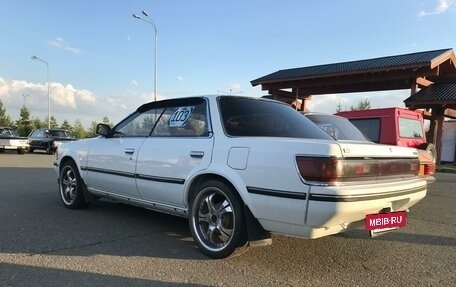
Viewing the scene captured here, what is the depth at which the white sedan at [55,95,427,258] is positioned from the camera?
144 inches

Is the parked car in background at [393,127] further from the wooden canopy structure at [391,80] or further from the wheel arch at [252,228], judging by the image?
the wooden canopy structure at [391,80]

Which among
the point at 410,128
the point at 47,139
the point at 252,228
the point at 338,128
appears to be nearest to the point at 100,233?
the point at 252,228

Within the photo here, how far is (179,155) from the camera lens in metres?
4.72

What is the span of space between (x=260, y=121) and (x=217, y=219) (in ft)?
3.78

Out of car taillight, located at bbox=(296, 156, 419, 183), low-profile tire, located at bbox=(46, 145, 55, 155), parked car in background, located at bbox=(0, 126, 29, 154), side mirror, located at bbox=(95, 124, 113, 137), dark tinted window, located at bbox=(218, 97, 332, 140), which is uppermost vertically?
dark tinted window, located at bbox=(218, 97, 332, 140)

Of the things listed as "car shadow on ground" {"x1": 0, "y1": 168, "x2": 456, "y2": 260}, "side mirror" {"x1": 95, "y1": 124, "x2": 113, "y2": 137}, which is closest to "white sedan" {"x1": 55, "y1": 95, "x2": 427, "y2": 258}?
"side mirror" {"x1": 95, "y1": 124, "x2": 113, "y2": 137}

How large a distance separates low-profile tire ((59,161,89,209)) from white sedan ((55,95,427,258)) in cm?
66

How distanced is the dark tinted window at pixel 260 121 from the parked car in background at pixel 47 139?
22.7m

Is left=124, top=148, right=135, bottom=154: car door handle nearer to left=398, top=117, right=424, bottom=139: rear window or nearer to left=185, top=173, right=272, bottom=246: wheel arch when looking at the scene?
Answer: left=185, top=173, right=272, bottom=246: wheel arch

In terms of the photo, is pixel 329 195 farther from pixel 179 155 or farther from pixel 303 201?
pixel 179 155

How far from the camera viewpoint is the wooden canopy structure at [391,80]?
65.6ft

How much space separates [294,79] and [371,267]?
20.6 meters

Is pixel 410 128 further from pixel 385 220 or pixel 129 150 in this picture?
pixel 129 150

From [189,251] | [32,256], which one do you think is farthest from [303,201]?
[32,256]
